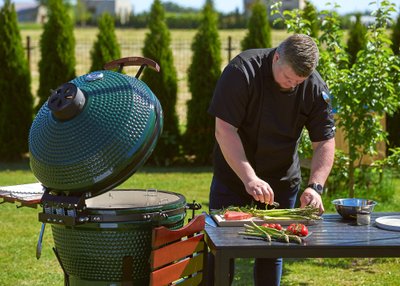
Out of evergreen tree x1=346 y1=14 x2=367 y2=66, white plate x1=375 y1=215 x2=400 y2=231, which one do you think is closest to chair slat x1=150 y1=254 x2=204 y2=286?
white plate x1=375 y1=215 x2=400 y2=231

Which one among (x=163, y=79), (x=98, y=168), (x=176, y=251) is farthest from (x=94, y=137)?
(x=163, y=79)

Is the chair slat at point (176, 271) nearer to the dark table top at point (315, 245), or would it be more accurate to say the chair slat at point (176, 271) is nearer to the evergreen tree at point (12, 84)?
the dark table top at point (315, 245)

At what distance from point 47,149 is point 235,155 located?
0.95 metres

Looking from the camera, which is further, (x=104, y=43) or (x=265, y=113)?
(x=104, y=43)

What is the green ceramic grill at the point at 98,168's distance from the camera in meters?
3.20

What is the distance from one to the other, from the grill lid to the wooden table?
51 centimetres

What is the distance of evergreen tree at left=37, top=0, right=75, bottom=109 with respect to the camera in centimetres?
1054

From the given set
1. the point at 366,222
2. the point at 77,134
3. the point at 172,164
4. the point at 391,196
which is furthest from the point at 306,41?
the point at 172,164

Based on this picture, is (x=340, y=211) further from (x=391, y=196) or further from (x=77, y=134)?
(x=391, y=196)

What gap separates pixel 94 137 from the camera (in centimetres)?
318

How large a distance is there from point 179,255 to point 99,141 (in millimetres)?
627

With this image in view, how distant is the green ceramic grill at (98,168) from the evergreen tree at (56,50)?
7249mm

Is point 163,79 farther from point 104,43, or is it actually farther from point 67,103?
point 67,103

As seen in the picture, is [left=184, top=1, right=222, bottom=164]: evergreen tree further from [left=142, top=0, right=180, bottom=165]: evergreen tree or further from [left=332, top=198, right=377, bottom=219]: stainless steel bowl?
[left=332, top=198, right=377, bottom=219]: stainless steel bowl
